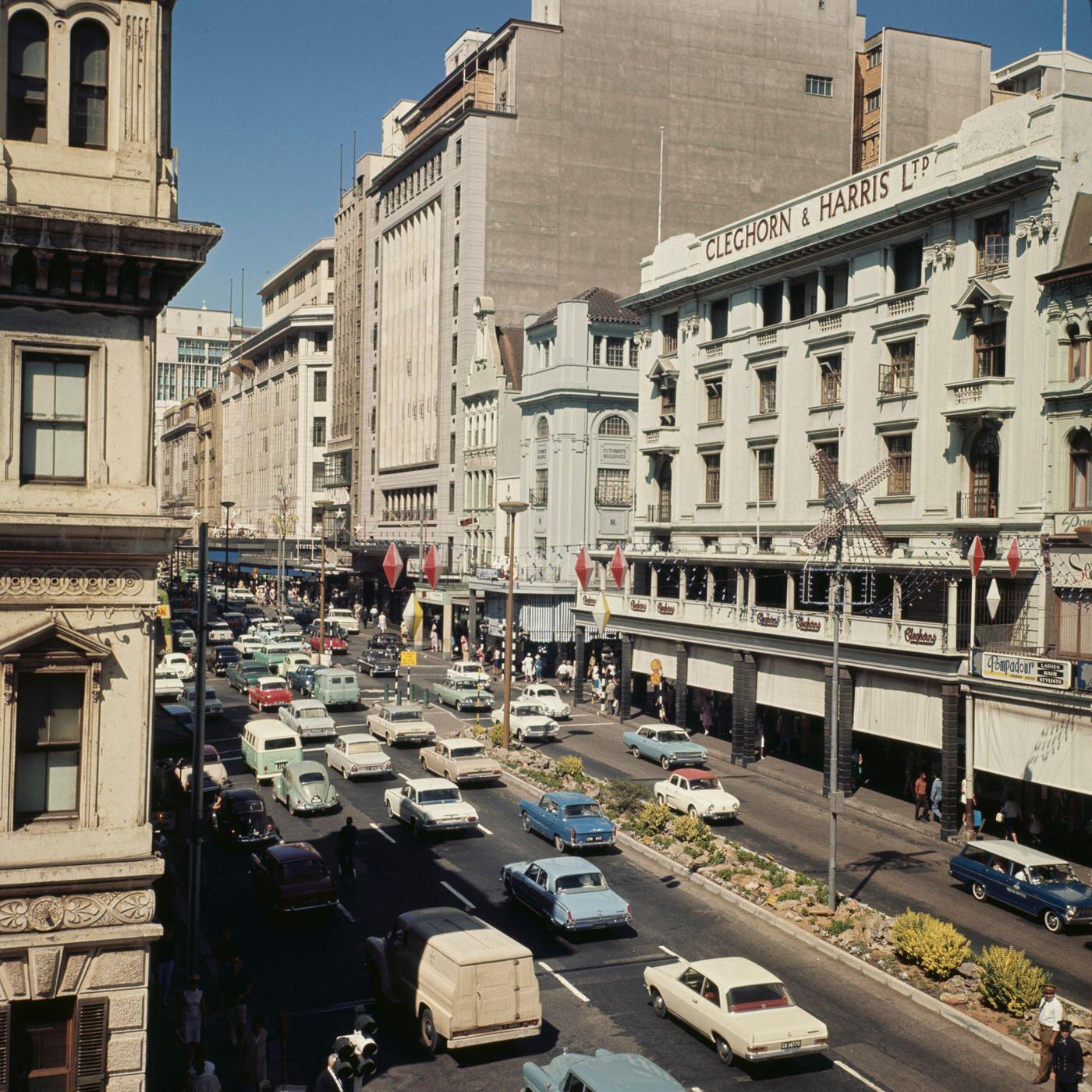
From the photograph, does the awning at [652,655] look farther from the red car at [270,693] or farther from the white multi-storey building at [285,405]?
the white multi-storey building at [285,405]

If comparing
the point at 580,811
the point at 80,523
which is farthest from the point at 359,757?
the point at 80,523

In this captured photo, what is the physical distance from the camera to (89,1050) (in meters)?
16.6

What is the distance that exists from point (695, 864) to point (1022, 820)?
38.5 feet

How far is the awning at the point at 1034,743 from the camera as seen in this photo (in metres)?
35.6

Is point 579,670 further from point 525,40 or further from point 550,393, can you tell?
point 525,40

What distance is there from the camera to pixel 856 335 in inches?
1945

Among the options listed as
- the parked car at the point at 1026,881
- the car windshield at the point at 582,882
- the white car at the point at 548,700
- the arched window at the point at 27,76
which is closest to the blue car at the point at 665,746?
the white car at the point at 548,700

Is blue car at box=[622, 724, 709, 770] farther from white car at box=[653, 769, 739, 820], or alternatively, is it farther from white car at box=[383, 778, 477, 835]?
white car at box=[383, 778, 477, 835]

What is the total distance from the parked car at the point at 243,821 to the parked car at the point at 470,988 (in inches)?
545

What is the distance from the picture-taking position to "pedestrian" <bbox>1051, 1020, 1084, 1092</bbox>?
20.6 m

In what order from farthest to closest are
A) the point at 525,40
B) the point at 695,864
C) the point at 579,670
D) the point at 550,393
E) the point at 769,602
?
the point at 525,40, the point at 550,393, the point at 579,670, the point at 769,602, the point at 695,864

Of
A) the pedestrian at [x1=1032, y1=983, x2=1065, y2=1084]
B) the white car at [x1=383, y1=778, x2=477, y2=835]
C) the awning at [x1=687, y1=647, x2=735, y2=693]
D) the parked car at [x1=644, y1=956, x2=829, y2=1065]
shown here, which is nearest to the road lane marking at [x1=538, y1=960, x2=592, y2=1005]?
the parked car at [x1=644, y1=956, x2=829, y2=1065]

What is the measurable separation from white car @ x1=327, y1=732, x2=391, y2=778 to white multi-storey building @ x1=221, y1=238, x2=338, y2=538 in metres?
94.9

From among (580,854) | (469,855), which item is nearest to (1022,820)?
(580,854)
